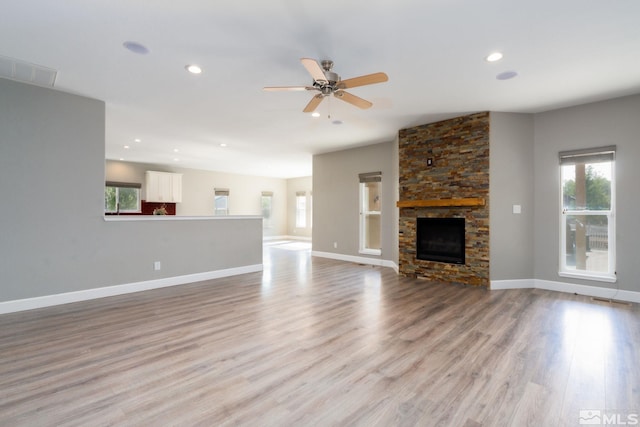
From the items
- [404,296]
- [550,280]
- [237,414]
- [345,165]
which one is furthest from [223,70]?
[550,280]

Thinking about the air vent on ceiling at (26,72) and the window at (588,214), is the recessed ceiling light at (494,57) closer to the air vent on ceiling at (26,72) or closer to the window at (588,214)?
the window at (588,214)

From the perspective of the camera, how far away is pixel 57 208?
3.83 meters

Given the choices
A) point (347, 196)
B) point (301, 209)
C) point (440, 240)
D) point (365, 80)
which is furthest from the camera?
point (301, 209)

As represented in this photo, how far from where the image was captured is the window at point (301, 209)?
1234cm

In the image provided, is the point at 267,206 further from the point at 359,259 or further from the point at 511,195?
the point at 511,195

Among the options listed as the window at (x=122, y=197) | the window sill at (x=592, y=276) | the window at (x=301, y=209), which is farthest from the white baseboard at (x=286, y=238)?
the window sill at (x=592, y=276)

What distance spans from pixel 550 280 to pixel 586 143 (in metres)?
2.15

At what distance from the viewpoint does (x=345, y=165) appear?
746cm

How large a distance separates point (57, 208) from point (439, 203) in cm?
560

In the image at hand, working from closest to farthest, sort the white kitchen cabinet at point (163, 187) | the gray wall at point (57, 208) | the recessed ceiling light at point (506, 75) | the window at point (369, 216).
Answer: the recessed ceiling light at point (506, 75) < the gray wall at point (57, 208) < the window at point (369, 216) < the white kitchen cabinet at point (163, 187)

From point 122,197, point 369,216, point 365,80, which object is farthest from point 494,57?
point 122,197

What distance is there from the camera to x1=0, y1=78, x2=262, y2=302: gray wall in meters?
3.53

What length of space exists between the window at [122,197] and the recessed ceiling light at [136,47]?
744cm

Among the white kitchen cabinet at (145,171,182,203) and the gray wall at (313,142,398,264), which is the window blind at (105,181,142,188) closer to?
the white kitchen cabinet at (145,171,182,203)
